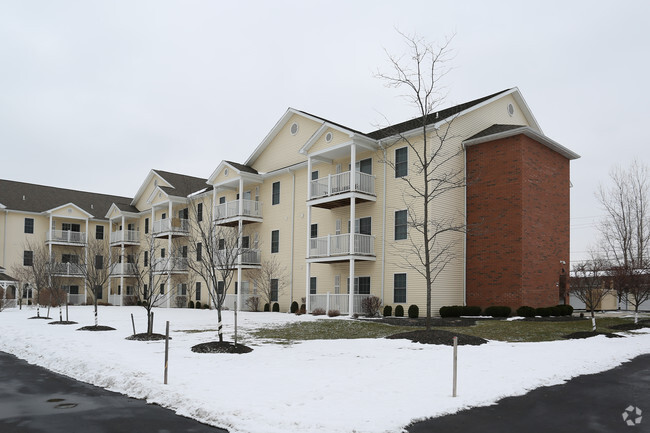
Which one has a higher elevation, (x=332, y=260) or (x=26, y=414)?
(x=332, y=260)

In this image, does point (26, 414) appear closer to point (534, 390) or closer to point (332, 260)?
point (534, 390)

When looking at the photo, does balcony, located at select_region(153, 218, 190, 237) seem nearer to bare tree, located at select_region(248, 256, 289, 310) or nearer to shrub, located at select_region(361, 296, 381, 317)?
bare tree, located at select_region(248, 256, 289, 310)

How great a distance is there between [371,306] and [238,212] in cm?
1305

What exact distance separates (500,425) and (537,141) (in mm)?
23539

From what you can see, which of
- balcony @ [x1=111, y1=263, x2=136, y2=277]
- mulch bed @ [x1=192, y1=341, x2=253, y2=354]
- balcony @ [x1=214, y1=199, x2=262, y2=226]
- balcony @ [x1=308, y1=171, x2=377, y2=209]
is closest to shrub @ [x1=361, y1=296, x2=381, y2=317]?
balcony @ [x1=308, y1=171, x2=377, y2=209]

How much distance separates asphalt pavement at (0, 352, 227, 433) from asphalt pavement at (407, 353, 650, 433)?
354 cm

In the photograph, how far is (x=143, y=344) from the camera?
16281mm

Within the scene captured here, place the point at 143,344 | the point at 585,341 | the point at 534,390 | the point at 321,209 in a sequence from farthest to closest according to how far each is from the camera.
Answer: the point at 321,209 < the point at 585,341 < the point at 143,344 < the point at 534,390

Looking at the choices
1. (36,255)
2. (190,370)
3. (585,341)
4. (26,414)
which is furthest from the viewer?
(36,255)

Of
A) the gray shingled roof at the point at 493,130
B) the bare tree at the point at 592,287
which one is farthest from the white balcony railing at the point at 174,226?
the bare tree at the point at 592,287

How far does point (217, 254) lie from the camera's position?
20.2 metres

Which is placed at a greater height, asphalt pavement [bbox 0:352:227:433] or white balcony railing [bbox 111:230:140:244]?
white balcony railing [bbox 111:230:140:244]

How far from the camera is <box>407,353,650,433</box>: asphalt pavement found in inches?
312

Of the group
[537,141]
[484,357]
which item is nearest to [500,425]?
[484,357]
